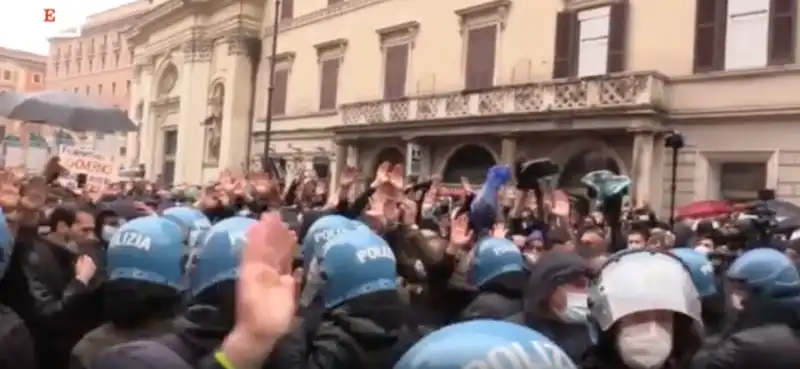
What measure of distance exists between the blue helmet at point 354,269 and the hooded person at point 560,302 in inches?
23.7

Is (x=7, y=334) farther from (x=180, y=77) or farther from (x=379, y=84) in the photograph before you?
(x=180, y=77)

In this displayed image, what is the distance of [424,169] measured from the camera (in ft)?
83.5

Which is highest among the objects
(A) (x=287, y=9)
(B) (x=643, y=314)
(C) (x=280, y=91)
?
(A) (x=287, y=9)

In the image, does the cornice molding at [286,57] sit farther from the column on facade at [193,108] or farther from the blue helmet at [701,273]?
the blue helmet at [701,273]

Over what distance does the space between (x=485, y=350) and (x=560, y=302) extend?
234 centimetres

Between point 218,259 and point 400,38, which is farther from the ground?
point 400,38

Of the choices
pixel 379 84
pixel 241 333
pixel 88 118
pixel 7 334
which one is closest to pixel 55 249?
pixel 7 334

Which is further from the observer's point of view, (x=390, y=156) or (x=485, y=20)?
(x=390, y=156)

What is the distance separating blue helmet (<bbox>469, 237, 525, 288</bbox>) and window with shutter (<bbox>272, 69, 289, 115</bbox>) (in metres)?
28.7

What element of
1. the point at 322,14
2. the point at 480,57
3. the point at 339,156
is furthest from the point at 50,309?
the point at 322,14

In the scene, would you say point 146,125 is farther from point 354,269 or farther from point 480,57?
point 354,269

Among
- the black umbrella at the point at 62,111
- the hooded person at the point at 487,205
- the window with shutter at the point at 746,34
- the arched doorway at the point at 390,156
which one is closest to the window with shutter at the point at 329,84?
the arched doorway at the point at 390,156

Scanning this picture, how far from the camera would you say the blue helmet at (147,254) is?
340cm

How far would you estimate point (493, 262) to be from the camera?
5.14m
